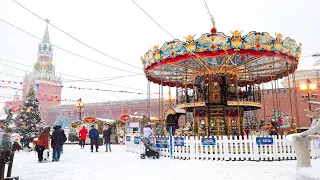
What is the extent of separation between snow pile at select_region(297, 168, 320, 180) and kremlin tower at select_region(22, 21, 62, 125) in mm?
61193

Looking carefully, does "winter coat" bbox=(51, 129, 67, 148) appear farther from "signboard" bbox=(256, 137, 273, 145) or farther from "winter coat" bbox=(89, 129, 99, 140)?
"signboard" bbox=(256, 137, 273, 145)

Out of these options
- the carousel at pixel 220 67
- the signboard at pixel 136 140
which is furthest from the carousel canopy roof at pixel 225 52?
the signboard at pixel 136 140

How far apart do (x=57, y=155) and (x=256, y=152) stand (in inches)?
301

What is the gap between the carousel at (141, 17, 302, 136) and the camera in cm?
1069

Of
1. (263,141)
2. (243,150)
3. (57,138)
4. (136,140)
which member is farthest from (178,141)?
(57,138)

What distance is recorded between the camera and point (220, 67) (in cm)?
1465

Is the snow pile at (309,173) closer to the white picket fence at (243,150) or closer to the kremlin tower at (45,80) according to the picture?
the white picket fence at (243,150)

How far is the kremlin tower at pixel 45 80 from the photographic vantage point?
66125mm

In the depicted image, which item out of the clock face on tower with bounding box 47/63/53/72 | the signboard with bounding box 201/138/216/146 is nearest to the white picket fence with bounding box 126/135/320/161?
the signboard with bounding box 201/138/216/146

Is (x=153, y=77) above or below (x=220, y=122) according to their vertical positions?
above

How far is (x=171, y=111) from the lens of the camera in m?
16.2

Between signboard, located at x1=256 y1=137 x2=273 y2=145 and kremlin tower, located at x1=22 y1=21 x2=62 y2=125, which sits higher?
kremlin tower, located at x1=22 y1=21 x2=62 y2=125

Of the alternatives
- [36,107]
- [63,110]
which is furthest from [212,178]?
[63,110]

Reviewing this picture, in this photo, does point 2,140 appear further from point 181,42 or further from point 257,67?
point 257,67
